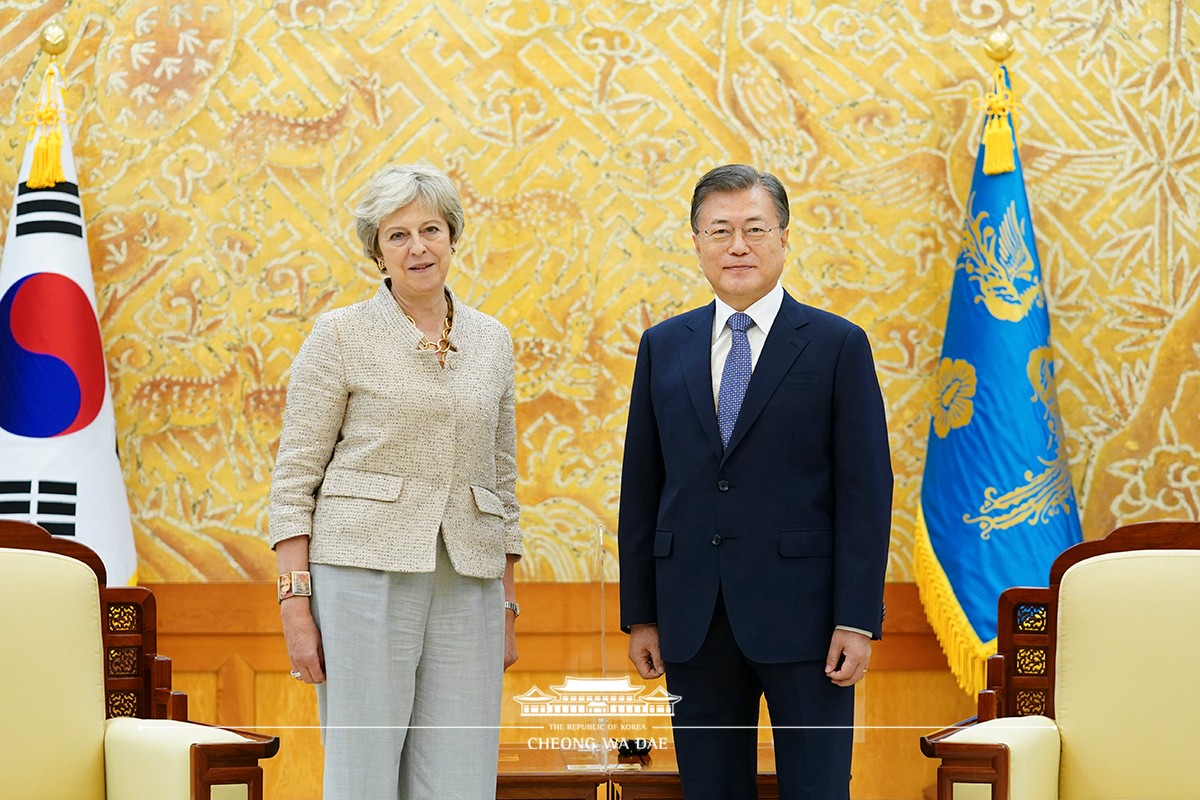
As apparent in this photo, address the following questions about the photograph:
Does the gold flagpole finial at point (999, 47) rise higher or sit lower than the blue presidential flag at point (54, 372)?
higher

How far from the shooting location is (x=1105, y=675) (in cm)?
246

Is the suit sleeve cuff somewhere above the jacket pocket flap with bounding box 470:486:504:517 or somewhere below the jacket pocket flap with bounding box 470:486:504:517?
below

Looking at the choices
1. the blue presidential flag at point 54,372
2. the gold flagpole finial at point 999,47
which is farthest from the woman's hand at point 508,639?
the gold flagpole finial at point 999,47

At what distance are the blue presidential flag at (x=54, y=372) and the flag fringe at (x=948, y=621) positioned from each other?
7.12 ft

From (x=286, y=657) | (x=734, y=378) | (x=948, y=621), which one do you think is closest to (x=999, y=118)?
(x=948, y=621)

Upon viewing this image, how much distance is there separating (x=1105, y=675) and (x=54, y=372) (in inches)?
105

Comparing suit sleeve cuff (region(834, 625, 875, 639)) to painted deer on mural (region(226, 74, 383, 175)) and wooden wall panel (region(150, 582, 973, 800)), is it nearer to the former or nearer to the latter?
wooden wall panel (region(150, 582, 973, 800))

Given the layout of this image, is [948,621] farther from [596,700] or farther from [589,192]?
[589,192]

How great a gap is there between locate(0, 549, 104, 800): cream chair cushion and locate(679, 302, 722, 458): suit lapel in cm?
125

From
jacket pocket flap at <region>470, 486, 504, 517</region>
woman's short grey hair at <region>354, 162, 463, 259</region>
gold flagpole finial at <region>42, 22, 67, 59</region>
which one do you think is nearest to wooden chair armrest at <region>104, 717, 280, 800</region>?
jacket pocket flap at <region>470, 486, 504, 517</region>

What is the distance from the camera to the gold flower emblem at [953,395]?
3465mm

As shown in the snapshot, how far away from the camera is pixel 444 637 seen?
2.17 meters

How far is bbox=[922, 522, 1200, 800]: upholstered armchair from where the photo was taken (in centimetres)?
240

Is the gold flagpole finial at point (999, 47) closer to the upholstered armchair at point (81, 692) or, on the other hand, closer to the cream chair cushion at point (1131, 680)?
the cream chair cushion at point (1131, 680)
